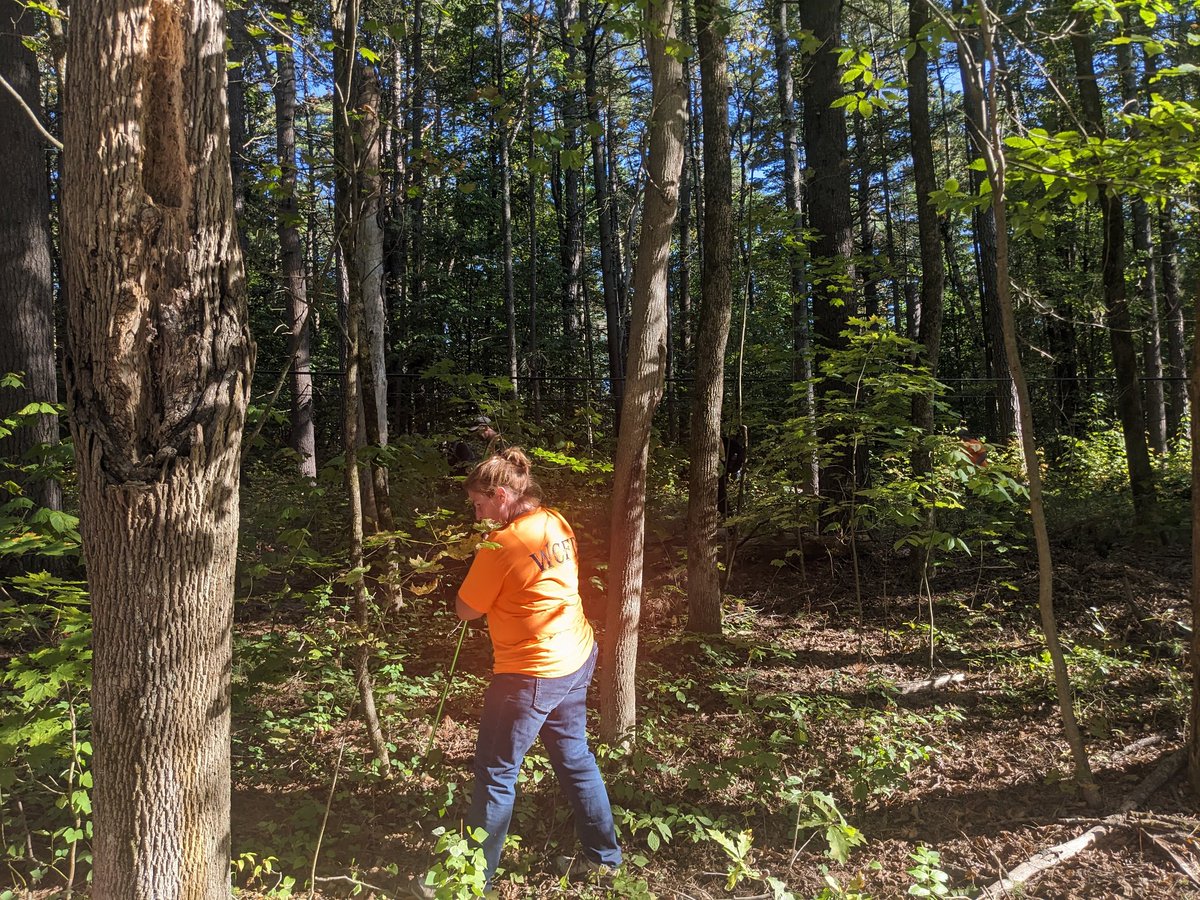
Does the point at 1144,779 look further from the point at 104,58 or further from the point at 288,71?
the point at 288,71

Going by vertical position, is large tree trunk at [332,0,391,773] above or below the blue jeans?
above

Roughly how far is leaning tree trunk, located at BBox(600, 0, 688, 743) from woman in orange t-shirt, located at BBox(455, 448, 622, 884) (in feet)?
3.08

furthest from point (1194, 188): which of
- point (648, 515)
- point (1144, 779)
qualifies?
point (648, 515)

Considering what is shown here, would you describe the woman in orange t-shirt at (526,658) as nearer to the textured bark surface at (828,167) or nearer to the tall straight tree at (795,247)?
the tall straight tree at (795,247)

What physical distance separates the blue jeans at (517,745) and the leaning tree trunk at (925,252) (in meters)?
4.47

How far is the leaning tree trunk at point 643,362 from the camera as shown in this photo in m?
3.95

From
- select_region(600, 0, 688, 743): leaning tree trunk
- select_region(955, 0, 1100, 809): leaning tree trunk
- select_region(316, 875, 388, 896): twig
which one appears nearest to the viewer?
select_region(316, 875, 388, 896): twig

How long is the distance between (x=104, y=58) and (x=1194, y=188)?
5.37 metres

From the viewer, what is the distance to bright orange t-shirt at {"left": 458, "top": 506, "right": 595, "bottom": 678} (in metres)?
2.96

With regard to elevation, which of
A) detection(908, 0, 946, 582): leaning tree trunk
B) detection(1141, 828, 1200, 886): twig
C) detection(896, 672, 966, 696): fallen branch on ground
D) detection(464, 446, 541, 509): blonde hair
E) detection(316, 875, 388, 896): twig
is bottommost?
detection(1141, 828, 1200, 886): twig

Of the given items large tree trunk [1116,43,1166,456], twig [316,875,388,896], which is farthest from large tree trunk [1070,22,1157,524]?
twig [316,875,388,896]

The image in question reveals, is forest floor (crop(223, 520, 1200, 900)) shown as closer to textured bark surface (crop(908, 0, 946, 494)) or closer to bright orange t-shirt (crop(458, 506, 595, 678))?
bright orange t-shirt (crop(458, 506, 595, 678))

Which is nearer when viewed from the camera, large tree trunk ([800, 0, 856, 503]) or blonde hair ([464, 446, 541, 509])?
blonde hair ([464, 446, 541, 509])

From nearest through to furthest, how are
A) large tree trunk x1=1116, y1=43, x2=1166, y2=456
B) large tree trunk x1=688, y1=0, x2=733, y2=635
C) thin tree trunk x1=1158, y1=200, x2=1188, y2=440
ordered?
large tree trunk x1=688, y1=0, x2=733, y2=635, large tree trunk x1=1116, y1=43, x2=1166, y2=456, thin tree trunk x1=1158, y1=200, x2=1188, y2=440
